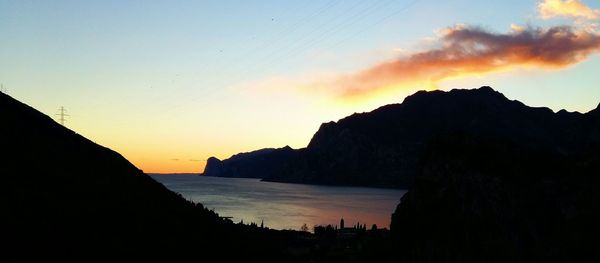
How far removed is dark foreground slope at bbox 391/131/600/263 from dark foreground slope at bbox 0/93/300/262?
2543 centimetres

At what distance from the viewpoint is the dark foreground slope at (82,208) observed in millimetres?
19703

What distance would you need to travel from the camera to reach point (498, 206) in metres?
52.8

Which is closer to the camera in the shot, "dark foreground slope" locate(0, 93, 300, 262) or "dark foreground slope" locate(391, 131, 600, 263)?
"dark foreground slope" locate(0, 93, 300, 262)

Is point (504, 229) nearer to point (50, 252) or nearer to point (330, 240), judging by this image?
point (330, 240)

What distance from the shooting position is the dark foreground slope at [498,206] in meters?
49.3

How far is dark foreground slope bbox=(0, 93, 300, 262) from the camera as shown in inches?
776

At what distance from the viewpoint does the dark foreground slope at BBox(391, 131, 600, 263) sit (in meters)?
49.3

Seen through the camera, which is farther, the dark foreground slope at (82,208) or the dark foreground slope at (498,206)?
the dark foreground slope at (498,206)

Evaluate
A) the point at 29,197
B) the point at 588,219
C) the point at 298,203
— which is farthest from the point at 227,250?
the point at 298,203

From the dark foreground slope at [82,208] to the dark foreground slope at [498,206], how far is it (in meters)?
25.4

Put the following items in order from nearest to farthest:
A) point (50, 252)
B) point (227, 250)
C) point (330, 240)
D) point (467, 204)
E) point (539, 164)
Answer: point (50, 252) → point (227, 250) → point (467, 204) → point (539, 164) → point (330, 240)

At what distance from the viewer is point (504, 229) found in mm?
50688

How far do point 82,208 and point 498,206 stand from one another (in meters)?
43.5

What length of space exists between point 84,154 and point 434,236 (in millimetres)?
37884
